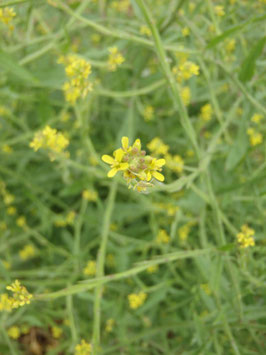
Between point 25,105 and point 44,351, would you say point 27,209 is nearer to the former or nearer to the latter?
point 25,105

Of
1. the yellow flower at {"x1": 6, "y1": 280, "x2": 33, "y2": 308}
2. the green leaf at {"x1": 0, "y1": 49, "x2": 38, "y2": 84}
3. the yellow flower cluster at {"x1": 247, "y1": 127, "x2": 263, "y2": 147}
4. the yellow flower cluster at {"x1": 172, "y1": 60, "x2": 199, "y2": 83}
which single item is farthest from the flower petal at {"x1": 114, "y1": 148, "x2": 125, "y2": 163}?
the yellow flower cluster at {"x1": 247, "y1": 127, "x2": 263, "y2": 147}

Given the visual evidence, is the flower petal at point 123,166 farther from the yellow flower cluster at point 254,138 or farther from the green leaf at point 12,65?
the yellow flower cluster at point 254,138

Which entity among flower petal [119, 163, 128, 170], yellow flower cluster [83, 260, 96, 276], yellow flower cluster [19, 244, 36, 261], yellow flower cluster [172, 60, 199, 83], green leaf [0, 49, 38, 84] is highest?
green leaf [0, 49, 38, 84]

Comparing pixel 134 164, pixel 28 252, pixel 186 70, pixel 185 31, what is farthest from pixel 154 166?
pixel 28 252

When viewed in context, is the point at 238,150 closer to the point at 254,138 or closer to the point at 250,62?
the point at 254,138

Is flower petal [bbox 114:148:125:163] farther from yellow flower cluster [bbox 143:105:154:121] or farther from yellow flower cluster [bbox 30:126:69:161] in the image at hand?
yellow flower cluster [bbox 143:105:154:121]
